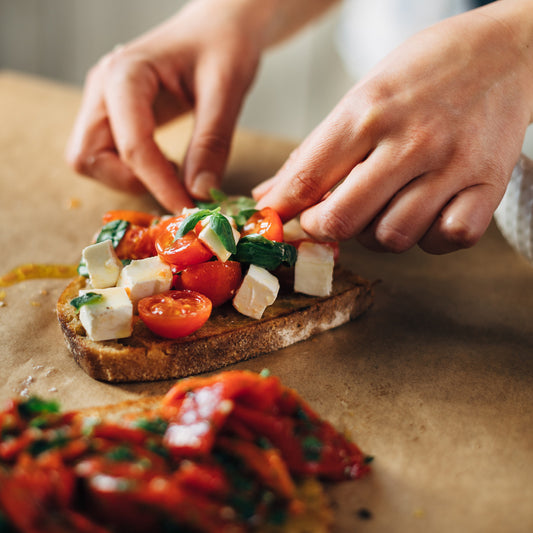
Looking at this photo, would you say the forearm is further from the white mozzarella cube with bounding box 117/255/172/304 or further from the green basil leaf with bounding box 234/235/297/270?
the white mozzarella cube with bounding box 117/255/172/304

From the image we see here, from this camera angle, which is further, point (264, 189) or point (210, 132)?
point (210, 132)

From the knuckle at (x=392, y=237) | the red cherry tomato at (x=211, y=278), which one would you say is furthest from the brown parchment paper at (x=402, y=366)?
the knuckle at (x=392, y=237)

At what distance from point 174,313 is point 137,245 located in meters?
0.44

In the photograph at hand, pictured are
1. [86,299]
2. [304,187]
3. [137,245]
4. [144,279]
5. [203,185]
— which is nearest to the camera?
[86,299]

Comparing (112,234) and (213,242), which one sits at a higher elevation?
(213,242)

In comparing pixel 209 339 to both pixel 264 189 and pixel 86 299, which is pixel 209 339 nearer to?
pixel 86 299

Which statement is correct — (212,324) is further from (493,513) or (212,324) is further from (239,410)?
(493,513)

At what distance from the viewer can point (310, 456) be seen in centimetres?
144

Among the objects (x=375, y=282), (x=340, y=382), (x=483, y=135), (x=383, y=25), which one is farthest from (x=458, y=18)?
(x=383, y=25)

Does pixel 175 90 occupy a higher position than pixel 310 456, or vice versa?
pixel 175 90

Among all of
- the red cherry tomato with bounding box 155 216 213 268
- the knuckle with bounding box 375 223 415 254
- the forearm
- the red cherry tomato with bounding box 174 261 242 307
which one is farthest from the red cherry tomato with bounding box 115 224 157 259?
the forearm

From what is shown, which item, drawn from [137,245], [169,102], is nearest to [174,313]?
[137,245]

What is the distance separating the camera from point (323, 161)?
192cm

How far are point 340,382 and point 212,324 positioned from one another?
0.45 m
